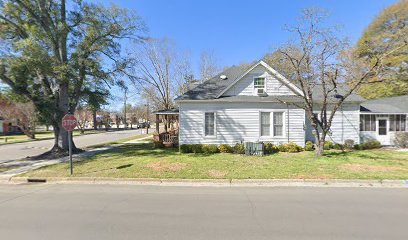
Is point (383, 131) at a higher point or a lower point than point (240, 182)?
higher

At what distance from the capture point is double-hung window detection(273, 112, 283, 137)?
14906 mm

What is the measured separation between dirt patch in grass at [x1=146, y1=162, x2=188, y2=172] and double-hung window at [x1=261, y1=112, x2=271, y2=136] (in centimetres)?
701

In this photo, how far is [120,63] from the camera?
1553 cm

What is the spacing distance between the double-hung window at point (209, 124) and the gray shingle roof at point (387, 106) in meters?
12.2

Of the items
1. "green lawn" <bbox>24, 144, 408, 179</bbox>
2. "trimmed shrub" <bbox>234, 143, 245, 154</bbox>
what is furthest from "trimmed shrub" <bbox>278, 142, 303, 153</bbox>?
"trimmed shrub" <bbox>234, 143, 245, 154</bbox>

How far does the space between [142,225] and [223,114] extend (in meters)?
11.1

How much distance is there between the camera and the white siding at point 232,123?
14797 millimetres

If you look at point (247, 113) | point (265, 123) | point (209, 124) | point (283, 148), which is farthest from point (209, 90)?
point (283, 148)

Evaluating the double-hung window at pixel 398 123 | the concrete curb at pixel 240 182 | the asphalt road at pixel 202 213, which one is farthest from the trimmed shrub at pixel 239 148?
A: the double-hung window at pixel 398 123

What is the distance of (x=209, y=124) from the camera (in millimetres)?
14992

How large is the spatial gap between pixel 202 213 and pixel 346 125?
1549 centimetres

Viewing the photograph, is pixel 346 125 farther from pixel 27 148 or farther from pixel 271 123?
pixel 27 148

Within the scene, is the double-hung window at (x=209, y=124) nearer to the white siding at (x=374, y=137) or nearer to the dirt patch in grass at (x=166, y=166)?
the dirt patch in grass at (x=166, y=166)

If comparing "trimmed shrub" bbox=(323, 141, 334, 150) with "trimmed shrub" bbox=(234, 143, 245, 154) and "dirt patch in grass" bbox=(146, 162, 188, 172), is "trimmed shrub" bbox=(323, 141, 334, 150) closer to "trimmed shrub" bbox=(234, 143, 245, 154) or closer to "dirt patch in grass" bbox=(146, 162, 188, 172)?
"trimmed shrub" bbox=(234, 143, 245, 154)
